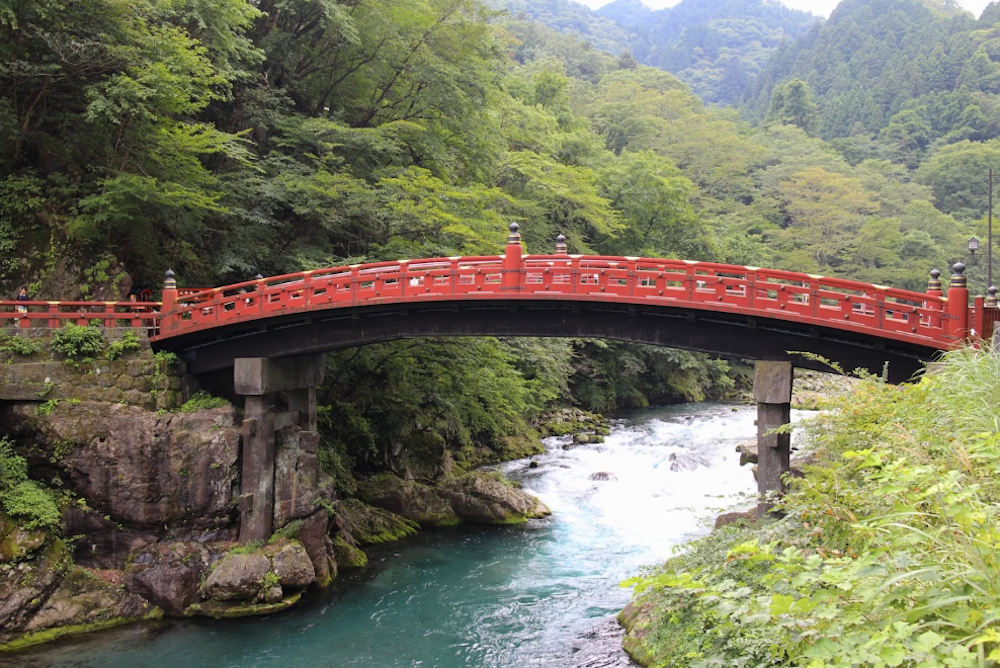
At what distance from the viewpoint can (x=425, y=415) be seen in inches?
1056

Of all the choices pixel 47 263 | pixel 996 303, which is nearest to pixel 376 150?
pixel 47 263

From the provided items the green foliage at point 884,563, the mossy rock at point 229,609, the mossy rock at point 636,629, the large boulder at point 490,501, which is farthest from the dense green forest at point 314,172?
the green foliage at point 884,563

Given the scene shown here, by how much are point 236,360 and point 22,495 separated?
210 inches

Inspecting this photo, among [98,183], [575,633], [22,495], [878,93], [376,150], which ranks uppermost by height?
[878,93]

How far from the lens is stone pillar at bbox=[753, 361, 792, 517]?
52.9 feet

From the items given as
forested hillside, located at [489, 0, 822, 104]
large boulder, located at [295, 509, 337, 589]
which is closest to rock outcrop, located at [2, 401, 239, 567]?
large boulder, located at [295, 509, 337, 589]

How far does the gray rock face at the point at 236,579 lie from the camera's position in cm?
1711

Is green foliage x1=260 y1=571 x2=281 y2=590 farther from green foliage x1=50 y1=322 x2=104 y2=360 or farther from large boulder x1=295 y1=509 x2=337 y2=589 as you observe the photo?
green foliage x1=50 y1=322 x2=104 y2=360

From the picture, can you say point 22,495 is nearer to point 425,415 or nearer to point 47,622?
point 47,622

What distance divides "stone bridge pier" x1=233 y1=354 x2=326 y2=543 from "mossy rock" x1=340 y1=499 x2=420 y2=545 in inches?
120

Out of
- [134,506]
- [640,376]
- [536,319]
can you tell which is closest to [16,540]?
[134,506]

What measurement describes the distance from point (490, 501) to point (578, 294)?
8.86 metres

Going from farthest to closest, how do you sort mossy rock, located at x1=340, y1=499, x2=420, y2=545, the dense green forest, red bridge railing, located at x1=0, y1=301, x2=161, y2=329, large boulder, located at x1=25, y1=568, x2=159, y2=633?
mossy rock, located at x1=340, y1=499, x2=420, y2=545 → the dense green forest → red bridge railing, located at x1=0, y1=301, x2=161, y2=329 → large boulder, located at x1=25, y1=568, x2=159, y2=633

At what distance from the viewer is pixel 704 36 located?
166m
